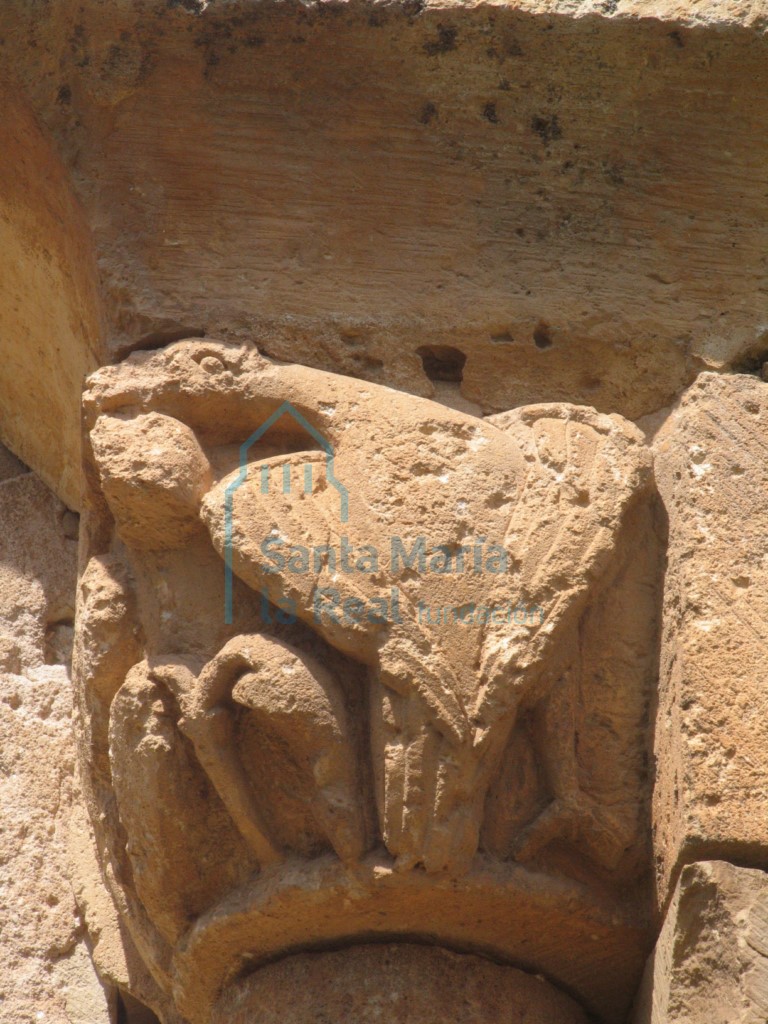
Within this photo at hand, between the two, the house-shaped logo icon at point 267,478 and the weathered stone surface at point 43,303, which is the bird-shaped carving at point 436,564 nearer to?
the house-shaped logo icon at point 267,478

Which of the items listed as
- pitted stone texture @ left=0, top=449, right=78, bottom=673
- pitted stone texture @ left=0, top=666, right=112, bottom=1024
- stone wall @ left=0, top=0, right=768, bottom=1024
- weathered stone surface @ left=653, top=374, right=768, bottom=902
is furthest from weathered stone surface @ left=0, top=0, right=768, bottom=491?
pitted stone texture @ left=0, top=666, right=112, bottom=1024

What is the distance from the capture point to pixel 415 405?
7.45ft

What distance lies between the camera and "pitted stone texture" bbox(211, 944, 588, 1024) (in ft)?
7.11

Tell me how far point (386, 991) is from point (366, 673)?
0.47m

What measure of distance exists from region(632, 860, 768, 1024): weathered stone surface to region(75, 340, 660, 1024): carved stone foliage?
5.8 inches

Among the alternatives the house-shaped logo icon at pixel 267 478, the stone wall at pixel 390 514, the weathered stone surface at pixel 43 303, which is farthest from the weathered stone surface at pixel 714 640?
the weathered stone surface at pixel 43 303

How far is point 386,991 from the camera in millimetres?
2178

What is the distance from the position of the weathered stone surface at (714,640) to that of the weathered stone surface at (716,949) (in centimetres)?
4

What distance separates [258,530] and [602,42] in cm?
110

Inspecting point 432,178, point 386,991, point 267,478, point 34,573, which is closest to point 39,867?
point 34,573

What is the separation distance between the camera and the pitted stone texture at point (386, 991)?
7.11 ft

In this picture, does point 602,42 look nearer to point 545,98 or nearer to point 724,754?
point 545,98

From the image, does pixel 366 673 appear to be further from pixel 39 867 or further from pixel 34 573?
pixel 34 573

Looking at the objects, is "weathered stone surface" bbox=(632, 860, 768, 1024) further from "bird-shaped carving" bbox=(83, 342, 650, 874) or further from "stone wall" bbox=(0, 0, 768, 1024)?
"bird-shaped carving" bbox=(83, 342, 650, 874)
